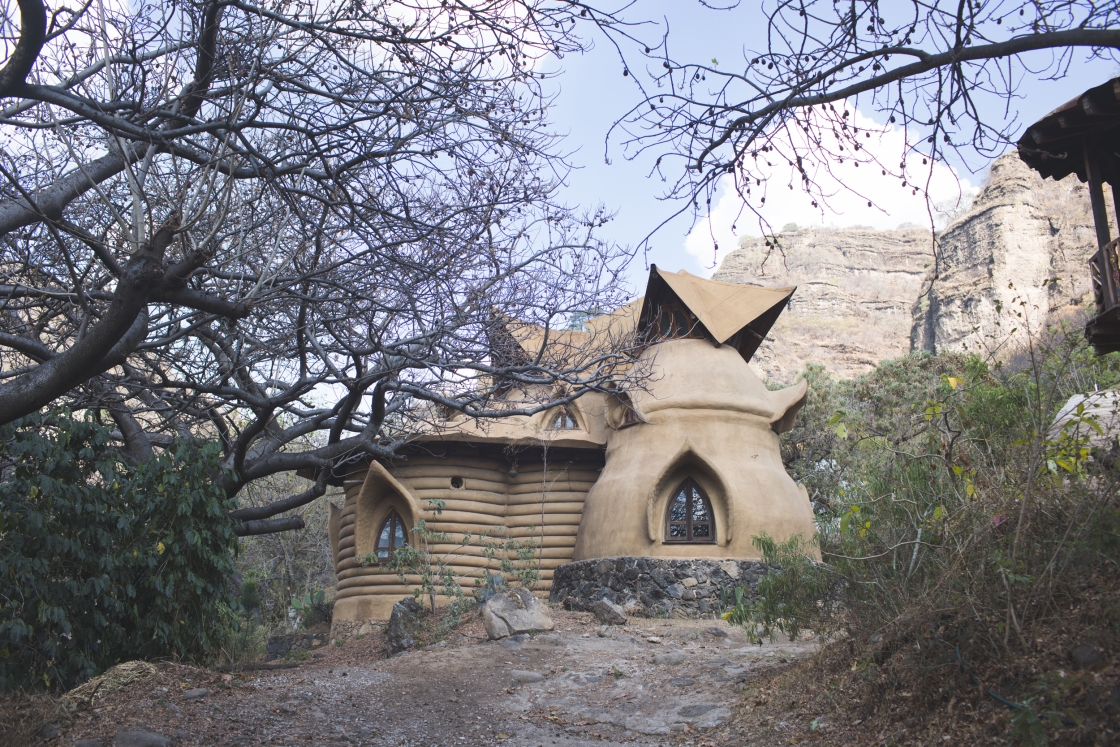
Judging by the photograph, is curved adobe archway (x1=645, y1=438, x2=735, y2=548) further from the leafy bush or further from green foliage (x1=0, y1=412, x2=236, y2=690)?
green foliage (x1=0, y1=412, x2=236, y2=690)

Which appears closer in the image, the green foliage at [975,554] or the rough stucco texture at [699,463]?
the green foliage at [975,554]

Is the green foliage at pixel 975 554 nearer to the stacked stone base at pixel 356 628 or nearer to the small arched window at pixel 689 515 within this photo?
the small arched window at pixel 689 515

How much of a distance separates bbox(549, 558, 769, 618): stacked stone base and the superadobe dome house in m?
0.07

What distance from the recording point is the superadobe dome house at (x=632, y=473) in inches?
666

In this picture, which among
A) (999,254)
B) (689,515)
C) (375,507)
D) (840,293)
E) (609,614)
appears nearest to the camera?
(609,614)

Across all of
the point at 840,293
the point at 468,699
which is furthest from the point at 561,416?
the point at 840,293

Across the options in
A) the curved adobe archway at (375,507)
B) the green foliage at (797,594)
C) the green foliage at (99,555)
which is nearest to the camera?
the green foliage at (99,555)

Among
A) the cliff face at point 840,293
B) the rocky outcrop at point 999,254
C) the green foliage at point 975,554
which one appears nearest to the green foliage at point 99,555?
the green foliage at point 975,554

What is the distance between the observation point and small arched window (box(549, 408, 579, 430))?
19875 millimetres

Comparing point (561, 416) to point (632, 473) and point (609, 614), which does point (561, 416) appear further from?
point (609, 614)

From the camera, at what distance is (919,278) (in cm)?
10181

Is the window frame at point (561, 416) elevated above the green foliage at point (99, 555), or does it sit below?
above

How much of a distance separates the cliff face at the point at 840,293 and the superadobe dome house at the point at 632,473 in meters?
55.2

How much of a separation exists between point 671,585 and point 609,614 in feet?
7.57
